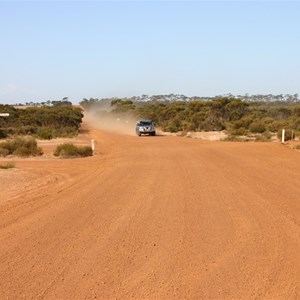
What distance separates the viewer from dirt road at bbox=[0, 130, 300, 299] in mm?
6762

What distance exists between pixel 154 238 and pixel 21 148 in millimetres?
28053

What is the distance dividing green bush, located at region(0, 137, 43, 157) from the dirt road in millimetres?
18192

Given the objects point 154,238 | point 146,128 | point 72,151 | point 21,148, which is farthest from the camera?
point 146,128

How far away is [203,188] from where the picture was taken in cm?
1516

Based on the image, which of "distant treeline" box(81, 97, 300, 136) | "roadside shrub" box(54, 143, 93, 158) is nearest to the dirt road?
"roadside shrub" box(54, 143, 93, 158)

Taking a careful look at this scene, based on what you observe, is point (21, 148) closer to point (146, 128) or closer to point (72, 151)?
point (72, 151)

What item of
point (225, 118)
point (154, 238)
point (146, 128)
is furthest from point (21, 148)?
point (225, 118)

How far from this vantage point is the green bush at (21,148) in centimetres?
3550

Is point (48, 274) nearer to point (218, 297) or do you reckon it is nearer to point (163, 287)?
point (163, 287)

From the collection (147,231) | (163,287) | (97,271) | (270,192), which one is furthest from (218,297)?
(270,192)

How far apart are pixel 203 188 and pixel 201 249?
6.71m

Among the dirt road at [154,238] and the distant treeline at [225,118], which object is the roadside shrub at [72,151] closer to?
the dirt road at [154,238]

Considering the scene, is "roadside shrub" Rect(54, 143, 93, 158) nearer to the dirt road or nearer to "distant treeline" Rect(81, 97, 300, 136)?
the dirt road

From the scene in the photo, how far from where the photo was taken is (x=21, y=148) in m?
36.0
